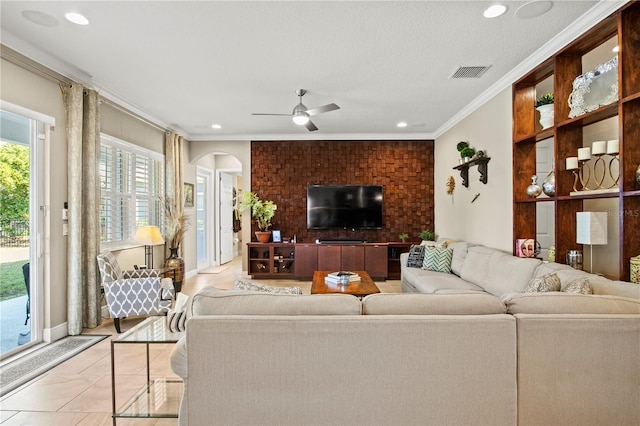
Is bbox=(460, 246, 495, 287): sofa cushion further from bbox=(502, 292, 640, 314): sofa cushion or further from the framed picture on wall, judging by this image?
the framed picture on wall

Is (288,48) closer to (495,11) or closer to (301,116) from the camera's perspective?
(301,116)

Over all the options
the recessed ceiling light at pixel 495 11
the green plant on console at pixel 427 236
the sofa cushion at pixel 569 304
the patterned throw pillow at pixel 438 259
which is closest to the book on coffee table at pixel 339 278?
the patterned throw pillow at pixel 438 259

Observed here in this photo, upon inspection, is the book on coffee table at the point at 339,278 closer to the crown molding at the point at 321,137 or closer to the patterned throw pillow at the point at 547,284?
the patterned throw pillow at the point at 547,284

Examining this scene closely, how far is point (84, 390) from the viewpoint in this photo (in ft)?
8.26

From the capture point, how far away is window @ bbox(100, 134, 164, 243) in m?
4.42

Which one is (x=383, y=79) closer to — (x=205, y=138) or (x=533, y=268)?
(x=533, y=268)

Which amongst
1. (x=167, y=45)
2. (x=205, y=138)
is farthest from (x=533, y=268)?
(x=205, y=138)

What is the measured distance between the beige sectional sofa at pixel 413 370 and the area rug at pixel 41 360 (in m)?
1.87

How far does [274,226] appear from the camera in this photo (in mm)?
6891

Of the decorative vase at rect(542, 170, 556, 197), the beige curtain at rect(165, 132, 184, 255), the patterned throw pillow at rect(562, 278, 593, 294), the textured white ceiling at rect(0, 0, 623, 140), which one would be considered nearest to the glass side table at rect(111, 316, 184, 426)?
the textured white ceiling at rect(0, 0, 623, 140)

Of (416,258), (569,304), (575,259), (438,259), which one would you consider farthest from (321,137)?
(569,304)

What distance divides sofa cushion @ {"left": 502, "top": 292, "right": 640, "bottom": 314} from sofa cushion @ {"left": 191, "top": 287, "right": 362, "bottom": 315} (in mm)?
831

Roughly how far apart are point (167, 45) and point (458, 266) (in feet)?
13.2

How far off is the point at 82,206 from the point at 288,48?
2.76 meters
